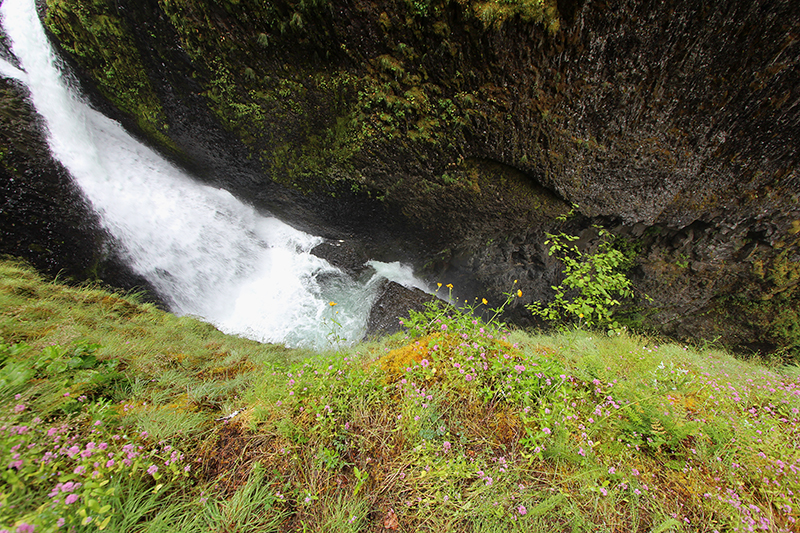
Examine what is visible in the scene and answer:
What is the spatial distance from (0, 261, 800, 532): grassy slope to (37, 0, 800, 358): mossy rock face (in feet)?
11.1

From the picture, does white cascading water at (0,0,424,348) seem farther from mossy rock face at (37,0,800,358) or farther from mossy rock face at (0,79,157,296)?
mossy rock face at (37,0,800,358)

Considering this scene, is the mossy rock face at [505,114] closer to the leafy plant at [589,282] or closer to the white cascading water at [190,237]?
the leafy plant at [589,282]

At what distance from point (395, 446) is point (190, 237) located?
21.5ft

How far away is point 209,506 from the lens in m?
1.31

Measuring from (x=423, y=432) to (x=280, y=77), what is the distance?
472 cm

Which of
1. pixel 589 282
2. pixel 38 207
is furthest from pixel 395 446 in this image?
pixel 38 207

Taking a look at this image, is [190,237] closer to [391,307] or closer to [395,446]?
[391,307]

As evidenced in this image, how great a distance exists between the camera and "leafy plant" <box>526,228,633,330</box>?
14.5ft

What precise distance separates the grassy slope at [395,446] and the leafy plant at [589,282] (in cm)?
216

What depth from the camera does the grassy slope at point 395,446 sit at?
1276mm

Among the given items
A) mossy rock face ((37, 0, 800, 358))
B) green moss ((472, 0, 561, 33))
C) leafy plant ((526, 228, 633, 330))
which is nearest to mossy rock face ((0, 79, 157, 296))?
mossy rock face ((37, 0, 800, 358))

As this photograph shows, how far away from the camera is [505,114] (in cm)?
400

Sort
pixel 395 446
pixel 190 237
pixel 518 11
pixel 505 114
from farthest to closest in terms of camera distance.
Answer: pixel 190 237
pixel 505 114
pixel 518 11
pixel 395 446

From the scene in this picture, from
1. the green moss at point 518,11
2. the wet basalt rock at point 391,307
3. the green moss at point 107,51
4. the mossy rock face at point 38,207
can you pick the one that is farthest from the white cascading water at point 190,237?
the green moss at point 518,11
